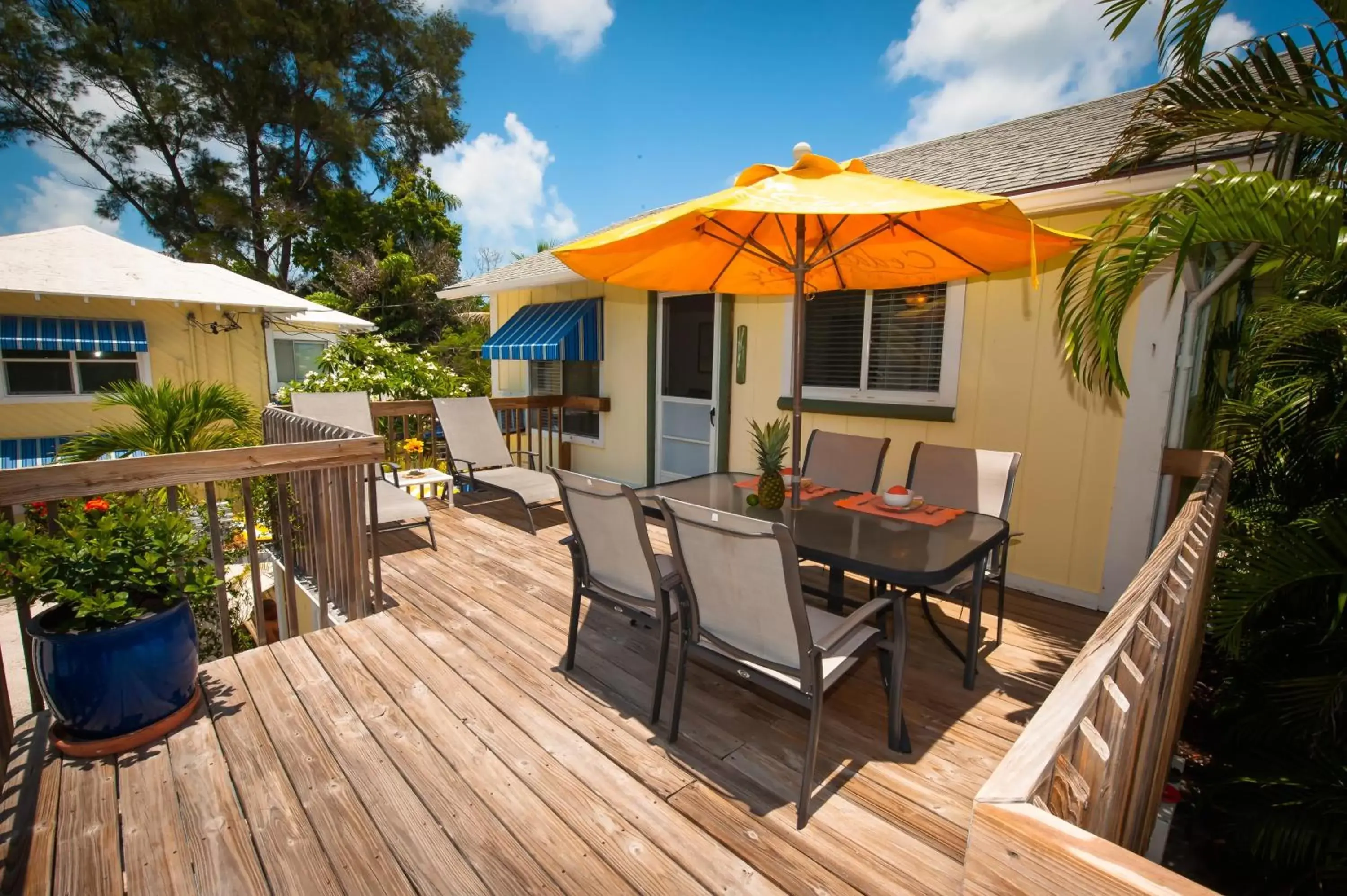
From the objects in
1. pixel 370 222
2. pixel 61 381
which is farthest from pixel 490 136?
pixel 61 381

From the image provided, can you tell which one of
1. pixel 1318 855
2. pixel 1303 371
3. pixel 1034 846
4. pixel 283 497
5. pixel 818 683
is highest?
pixel 1303 371

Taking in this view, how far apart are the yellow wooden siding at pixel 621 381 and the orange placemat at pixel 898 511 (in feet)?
Answer: 12.9

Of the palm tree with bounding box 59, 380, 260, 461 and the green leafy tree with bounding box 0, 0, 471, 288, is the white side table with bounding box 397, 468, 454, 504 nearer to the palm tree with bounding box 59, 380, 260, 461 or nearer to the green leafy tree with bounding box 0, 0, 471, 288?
the palm tree with bounding box 59, 380, 260, 461

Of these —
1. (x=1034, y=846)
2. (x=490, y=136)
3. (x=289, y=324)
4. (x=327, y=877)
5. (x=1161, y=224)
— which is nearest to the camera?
(x=1034, y=846)

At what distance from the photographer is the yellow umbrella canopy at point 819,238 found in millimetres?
2307

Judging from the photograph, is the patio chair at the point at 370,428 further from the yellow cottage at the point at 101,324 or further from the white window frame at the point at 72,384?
the white window frame at the point at 72,384

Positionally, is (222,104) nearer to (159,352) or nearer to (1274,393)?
(159,352)

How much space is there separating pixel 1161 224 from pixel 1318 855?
2422mm

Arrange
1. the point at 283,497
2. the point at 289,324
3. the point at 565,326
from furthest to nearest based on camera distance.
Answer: the point at 289,324
the point at 565,326
the point at 283,497

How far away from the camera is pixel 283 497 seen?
12.0 feet

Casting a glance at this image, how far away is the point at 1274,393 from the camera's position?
284 centimetres

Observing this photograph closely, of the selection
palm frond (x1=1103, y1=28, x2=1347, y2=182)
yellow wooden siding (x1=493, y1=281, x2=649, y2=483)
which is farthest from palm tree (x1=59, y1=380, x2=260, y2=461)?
palm frond (x1=1103, y1=28, x2=1347, y2=182)

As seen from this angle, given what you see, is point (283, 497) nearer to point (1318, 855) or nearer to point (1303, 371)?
point (1318, 855)

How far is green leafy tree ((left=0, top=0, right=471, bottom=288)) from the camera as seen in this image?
1662 cm
